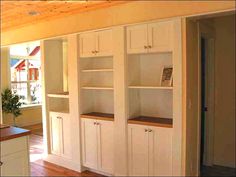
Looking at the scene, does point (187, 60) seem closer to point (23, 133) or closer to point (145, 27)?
point (145, 27)

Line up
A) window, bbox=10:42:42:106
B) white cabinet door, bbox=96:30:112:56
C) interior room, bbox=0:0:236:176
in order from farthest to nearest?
window, bbox=10:42:42:106 → white cabinet door, bbox=96:30:112:56 → interior room, bbox=0:0:236:176

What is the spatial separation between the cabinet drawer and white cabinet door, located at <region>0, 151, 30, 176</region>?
38mm

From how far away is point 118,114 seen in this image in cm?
342

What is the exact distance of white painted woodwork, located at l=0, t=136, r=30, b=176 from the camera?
2.23 metres

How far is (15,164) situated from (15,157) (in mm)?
70

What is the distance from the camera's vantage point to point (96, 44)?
11.9ft

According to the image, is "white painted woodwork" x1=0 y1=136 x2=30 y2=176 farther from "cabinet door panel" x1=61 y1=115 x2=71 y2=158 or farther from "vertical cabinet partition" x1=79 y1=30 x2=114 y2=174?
"cabinet door panel" x1=61 y1=115 x2=71 y2=158

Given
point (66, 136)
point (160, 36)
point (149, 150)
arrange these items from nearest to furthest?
point (160, 36)
point (149, 150)
point (66, 136)

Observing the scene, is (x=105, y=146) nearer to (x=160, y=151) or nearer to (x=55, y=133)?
(x=160, y=151)

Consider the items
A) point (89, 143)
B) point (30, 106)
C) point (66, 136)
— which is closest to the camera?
point (89, 143)

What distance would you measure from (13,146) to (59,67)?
8.02 ft

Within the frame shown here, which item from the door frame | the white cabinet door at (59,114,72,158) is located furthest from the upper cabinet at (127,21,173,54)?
the white cabinet door at (59,114,72,158)

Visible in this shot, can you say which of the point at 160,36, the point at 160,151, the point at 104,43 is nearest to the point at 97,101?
the point at 104,43

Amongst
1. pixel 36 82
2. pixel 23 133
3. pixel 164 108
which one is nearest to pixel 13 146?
pixel 23 133
